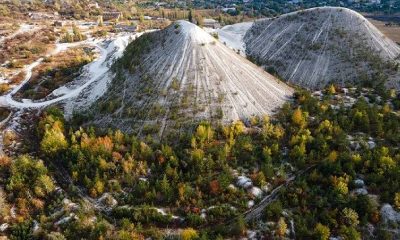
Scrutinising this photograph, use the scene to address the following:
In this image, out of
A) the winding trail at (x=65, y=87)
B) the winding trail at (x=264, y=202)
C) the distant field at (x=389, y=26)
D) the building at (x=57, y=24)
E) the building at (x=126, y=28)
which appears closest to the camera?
the winding trail at (x=264, y=202)

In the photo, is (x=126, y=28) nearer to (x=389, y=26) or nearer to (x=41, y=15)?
(x=41, y=15)

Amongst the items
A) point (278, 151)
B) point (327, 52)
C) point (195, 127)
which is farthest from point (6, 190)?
point (327, 52)

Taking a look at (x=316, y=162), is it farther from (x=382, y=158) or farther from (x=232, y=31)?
(x=232, y=31)

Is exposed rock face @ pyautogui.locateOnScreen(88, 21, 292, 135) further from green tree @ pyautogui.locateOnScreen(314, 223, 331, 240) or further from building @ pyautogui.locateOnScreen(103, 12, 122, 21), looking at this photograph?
building @ pyautogui.locateOnScreen(103, 12, 122, 21)

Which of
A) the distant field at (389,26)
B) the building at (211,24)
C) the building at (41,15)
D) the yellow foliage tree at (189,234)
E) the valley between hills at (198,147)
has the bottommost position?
the yellow foliage tree at (189,234)

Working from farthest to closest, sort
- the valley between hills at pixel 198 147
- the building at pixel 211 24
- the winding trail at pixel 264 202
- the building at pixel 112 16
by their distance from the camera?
1. the building at pixel 112 16
2. the building at pixel 211 24
3. the winding trail at pixel 264 202
4. the valley between hills at pixel 198 147

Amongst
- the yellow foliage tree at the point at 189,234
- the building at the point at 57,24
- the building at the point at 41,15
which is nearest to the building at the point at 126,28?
the building at the point at 57,24

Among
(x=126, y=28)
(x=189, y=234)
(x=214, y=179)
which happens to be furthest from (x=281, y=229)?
(x=126, y=28)

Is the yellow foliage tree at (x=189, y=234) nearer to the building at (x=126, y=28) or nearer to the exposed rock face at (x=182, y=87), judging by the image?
the exposed rock face at (x=182, y=87)
